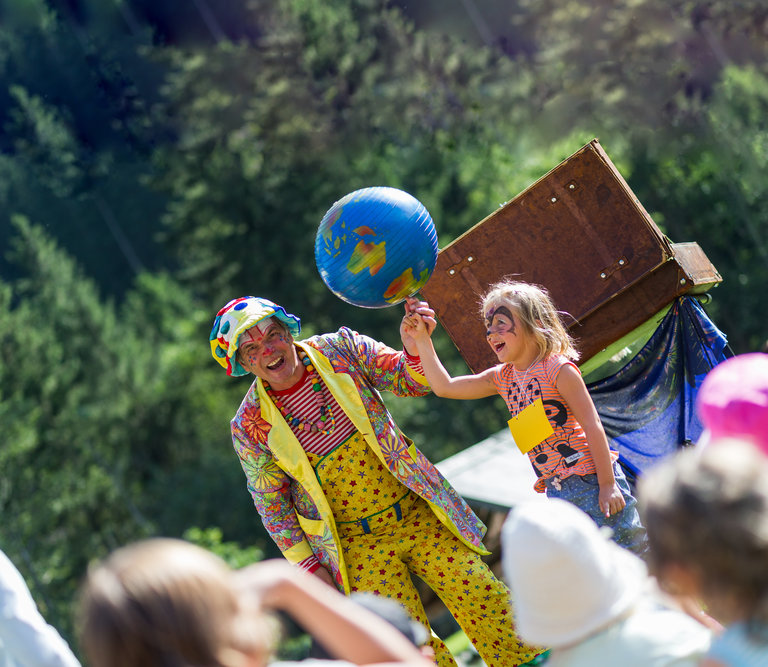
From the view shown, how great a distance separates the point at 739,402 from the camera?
5.82 feet

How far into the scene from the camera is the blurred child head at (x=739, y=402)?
175 centimetres

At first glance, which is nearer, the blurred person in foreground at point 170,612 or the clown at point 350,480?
the blurred person in foreground at point 170,612

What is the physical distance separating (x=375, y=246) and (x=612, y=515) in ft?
3.54

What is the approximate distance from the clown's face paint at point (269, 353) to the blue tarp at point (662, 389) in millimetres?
1187

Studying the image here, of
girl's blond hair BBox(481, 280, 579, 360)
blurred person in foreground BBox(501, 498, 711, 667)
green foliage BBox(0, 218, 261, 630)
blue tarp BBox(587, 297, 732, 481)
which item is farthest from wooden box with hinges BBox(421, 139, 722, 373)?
green foliage BBox(0, 218, 261, 630)

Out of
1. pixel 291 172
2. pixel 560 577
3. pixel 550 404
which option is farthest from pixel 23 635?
pixel 291 172

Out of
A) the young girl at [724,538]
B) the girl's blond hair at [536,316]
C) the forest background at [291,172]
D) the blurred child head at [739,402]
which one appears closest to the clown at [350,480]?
the girl's blond hair at [536,316]

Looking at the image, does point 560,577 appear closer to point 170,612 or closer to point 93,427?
point 170,612

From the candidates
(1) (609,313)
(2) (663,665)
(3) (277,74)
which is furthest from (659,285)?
(3) (277,74)

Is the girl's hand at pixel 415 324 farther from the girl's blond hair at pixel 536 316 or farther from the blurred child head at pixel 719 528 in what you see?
the blurred child head at pixel 719 528

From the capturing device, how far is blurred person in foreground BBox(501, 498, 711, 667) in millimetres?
1345

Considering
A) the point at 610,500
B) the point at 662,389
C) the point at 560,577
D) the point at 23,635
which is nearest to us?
the point at 560,577

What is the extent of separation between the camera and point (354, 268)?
2.68m

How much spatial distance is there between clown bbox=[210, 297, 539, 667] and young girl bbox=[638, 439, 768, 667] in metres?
1.50
